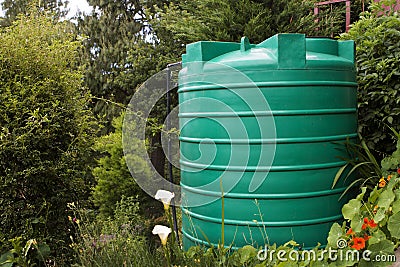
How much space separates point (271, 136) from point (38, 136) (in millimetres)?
1349

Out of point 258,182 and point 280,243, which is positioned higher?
point 258,182

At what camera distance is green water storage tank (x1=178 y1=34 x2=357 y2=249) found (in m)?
2.34

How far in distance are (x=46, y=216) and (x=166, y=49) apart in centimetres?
402

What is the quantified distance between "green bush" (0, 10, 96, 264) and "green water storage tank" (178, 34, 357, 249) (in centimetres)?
86

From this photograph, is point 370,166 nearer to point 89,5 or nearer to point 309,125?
point 309,125

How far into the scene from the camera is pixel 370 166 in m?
2.71

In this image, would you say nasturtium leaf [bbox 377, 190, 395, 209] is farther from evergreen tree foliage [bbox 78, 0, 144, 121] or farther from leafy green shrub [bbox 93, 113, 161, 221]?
evergreen tree foliage [bbox 78, 0, 144, 121]

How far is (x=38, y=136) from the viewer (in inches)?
105

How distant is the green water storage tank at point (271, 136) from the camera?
234 cm

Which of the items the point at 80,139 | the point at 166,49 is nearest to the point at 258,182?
the point at 80,139

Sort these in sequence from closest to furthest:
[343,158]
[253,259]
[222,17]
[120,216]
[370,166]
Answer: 1. [253,259]
2. [343,158]
3. [370,166]
4. [120,216]
5. [222,17]

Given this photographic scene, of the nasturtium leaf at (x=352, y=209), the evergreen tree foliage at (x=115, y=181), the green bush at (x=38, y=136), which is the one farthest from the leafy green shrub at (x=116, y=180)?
the nasturtium leaf at (x=352, y=209)


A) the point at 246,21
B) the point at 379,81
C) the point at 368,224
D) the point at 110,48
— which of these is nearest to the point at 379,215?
the point at 368,224

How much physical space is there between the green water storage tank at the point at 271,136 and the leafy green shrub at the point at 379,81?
0.49m
